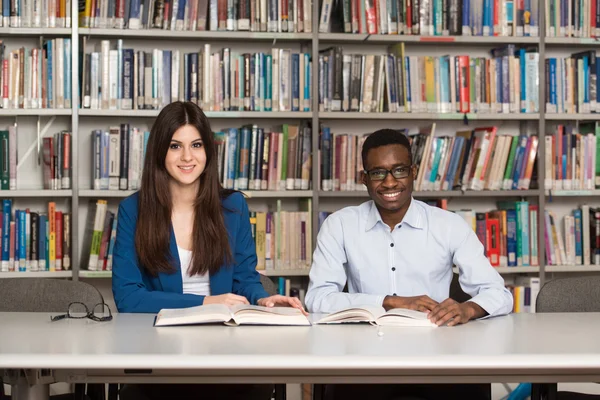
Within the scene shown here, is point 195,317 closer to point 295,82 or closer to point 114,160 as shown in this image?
point 114,160

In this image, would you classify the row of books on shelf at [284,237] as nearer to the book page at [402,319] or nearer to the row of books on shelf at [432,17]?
the row of books on shelf at [432,17]

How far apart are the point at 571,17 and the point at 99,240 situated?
2.56 m

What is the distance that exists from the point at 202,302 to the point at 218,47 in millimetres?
2103

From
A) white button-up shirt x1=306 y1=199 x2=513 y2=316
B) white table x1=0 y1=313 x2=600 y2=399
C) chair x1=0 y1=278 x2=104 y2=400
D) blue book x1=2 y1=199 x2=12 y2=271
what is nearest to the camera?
white table x1=0 y1=313 x2=600 y2=399

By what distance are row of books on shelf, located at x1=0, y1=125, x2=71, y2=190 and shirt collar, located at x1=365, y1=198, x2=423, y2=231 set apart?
5.91 ft

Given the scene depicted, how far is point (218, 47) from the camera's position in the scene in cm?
417

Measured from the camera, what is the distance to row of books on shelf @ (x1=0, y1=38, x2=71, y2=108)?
379 cm

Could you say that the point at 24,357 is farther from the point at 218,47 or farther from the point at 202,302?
the point at 218,47

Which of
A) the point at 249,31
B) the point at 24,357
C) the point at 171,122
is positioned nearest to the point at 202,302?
the point at 171,122

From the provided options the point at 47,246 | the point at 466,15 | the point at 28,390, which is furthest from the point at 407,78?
the point at 28,390

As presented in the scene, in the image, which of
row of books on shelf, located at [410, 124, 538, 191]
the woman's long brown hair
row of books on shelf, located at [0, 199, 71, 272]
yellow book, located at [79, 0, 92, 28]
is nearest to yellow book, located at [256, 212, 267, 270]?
row of books on shelf, located at [410, 124, 538, 191]

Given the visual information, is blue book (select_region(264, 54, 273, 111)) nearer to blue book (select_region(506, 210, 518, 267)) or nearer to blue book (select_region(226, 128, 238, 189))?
blue book (select_region(226, 128, 238, 189))

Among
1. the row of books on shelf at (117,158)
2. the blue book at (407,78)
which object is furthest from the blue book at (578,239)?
the row of books on shelf at (117,158)

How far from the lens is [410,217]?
2.57 m
